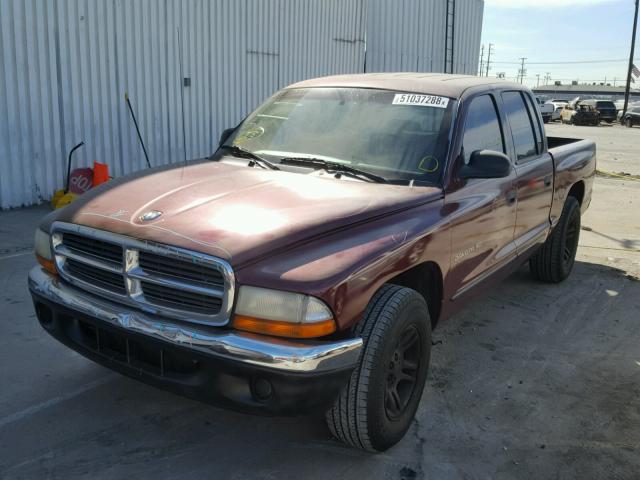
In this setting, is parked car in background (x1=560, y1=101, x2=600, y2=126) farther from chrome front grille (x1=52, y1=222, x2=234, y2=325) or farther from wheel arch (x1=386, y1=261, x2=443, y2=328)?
chrome front grille (x1=52, y1=222, x2=234, y2=325)

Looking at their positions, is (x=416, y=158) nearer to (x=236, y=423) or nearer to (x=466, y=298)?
(x=466, y=298)

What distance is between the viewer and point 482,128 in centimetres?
406

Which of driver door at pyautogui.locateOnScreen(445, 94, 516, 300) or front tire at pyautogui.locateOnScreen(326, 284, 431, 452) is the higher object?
driver door at pyautogui.locateOnScreen(445, 94, 516, 300)

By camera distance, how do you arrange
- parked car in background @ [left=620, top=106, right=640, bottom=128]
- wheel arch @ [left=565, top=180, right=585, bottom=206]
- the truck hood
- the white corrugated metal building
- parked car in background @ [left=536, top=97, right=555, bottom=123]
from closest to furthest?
A: the truck hood → wheel arch @ [left=565, top=180, right=585, bottom=206] → the white corrugated metal building → parked car in background @ [left=620, top=106, right=640, bottom=128] → parked car in background @ [left=536, top=97, right=555, bottom=123]

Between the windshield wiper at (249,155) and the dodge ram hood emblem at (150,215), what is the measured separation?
1011mm

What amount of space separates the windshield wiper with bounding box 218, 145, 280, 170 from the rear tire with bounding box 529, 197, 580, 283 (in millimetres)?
2935

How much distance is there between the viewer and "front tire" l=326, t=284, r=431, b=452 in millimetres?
2713

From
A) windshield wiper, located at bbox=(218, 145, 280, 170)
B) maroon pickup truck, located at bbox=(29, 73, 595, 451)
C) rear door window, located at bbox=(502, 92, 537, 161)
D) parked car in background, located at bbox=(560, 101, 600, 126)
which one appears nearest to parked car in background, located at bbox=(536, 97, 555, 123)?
parked car in background, located at bbox=(560, 101, 600, 126)

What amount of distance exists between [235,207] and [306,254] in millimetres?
489

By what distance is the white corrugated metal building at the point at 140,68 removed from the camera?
8016mm

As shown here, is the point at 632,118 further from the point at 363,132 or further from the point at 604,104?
the point at 363,132

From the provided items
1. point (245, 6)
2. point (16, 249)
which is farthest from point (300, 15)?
point (16, 249)

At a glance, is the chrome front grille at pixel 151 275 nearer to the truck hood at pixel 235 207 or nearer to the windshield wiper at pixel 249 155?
the truck hood at pixel 235 207

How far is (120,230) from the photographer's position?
2.75 meters
